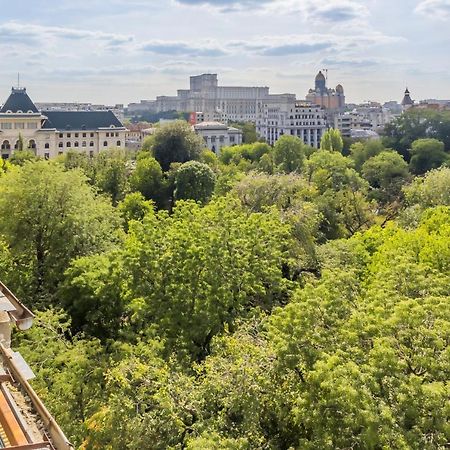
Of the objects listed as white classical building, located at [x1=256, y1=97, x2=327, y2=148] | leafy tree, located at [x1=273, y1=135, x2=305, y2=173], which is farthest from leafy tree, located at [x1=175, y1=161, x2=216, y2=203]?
white classical building, located at [x1=256, y1=97, x2=327, y2=148]

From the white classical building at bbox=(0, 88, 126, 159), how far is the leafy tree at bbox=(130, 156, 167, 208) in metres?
39.4

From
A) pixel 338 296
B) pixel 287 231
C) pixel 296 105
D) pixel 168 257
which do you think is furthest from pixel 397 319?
pixel 296 105

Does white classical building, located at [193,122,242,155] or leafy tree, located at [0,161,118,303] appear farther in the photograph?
white classical building, located at [193,122,242,155]

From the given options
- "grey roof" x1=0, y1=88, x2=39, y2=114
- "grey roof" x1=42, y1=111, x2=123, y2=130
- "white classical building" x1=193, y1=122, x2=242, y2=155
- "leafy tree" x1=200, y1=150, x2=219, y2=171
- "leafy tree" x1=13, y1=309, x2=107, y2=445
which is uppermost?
"grey roof" x1=0, y1=88, x2=39, y2=114

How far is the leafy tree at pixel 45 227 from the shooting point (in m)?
25.3

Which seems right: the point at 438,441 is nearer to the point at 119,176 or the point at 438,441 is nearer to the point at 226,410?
the point at 226,410

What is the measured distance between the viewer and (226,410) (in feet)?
45.5

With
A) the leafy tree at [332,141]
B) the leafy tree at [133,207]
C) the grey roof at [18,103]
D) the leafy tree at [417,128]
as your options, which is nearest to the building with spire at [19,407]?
the leafy tree at [133,207]

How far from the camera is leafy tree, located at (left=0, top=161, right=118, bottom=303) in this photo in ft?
83.1

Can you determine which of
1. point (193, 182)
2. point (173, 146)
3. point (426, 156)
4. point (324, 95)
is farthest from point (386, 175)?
point (324, 95)

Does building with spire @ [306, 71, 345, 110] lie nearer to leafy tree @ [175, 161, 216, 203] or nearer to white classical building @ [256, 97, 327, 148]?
white classical building @ [256, 97, 327, 148]

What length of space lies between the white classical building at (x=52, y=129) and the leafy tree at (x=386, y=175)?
155 ft

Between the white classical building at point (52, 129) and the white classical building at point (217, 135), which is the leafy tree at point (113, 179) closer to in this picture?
the white classical building at point (52, 129)

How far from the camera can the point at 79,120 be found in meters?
94.8
